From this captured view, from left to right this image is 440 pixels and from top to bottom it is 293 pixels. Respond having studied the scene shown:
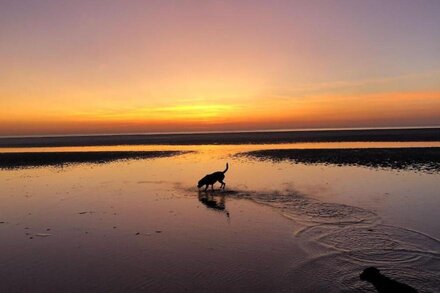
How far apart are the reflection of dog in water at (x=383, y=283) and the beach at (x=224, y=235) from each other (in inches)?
11.7

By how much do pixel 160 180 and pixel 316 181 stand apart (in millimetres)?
10625

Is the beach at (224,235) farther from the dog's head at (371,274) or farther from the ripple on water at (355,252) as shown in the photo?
the dog's head at (371,274)

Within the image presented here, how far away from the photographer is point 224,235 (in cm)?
1261

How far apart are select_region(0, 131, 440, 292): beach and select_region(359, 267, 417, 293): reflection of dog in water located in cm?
30

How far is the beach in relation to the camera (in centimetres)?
903

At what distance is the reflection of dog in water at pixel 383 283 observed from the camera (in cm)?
745

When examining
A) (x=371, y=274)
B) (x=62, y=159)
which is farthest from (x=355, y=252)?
(x=62, y=159)

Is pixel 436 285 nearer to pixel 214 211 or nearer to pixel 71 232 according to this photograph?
pixel 214 211

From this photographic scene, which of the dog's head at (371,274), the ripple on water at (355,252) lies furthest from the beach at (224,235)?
the dog's head at (371,274)

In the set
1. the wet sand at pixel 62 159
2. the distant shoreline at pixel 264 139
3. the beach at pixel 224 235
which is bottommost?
the beach at pixel 224 235

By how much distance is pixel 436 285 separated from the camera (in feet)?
27.1

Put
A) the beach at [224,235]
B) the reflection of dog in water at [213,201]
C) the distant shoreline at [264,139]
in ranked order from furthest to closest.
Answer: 1. the distant shoreline at [264,139]
2. the reflection of dog in water at [213,201]
3. the beach at [224,235]

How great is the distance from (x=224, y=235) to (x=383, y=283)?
230 inches

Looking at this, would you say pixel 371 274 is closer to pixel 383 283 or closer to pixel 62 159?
pixel 383 283
